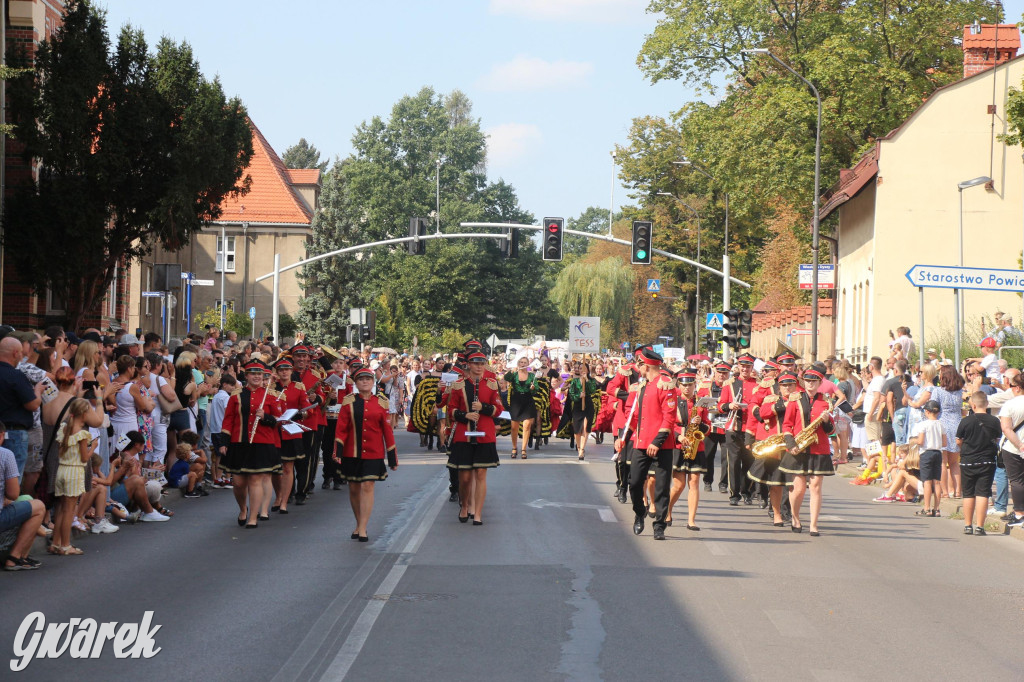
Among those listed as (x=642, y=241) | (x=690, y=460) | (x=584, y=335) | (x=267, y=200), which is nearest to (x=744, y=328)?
(x=642, y=241)

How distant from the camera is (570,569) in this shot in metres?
11.8

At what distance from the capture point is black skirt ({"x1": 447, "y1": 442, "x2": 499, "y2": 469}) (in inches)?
594

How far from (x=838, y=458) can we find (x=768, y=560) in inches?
621

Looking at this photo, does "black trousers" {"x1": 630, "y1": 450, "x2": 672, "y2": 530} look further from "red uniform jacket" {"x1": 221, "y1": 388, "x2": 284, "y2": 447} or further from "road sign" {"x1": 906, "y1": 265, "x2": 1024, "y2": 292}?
"road sign" {"x1": 906, "y1": 265, "x2": 1024, "y2": 292}

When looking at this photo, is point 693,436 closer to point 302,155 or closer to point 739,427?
point 739,427

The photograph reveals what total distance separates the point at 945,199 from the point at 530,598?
1359 inches

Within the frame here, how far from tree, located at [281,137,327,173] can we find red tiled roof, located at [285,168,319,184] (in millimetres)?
48768

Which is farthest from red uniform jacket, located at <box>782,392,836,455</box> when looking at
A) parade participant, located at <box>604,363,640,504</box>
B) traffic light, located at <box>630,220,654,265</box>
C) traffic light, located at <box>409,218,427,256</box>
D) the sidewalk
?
traffic light, located at <box>409,218,427,256</box>

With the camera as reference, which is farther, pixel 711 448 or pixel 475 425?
pixel 711 448

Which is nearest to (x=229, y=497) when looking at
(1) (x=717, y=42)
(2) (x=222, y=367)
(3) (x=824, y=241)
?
(2) (x=222, y=367)

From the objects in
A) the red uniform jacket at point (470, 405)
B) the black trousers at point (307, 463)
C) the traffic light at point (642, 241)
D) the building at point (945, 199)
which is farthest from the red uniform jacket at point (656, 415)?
the building at point (945, 199)

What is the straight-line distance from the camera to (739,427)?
60.7 feet

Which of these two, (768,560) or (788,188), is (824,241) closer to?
(788,188)

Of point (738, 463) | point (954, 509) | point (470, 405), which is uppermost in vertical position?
point (470, 405)
